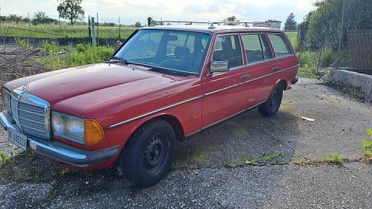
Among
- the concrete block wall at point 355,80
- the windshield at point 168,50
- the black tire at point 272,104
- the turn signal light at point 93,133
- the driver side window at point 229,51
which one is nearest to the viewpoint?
the turn signal light at point 93,133

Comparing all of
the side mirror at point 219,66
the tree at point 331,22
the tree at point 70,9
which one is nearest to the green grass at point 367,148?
the side mirror at point 219,66

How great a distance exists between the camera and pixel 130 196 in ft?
11.3

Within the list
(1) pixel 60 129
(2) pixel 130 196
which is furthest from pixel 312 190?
(1) pixel 60 129

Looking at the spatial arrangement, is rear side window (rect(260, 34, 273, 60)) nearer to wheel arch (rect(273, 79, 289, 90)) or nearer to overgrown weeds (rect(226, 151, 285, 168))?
wheel arch (rect(273, 79, 289, 90))

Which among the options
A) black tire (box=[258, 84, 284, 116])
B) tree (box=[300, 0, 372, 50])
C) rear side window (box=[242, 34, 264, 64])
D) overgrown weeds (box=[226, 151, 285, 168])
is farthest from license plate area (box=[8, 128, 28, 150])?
tree (box=[300, 0, 372, 50])

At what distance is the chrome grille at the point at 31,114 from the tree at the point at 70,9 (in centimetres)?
4462

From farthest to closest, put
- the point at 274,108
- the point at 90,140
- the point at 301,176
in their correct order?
the point at 274,108 < the point at 301,176 < the point at 90,140

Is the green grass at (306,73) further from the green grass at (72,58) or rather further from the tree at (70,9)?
the tree at (70,9)

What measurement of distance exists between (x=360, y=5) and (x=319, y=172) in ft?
34.2

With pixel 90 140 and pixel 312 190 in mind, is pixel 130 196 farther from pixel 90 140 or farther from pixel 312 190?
pixel 312 190

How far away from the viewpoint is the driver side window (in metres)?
4.44

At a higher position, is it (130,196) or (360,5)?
(360,5)

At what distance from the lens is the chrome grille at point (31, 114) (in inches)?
124

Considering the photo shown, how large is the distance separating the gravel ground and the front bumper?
55 cm
